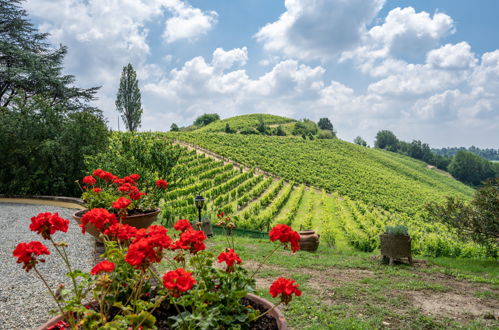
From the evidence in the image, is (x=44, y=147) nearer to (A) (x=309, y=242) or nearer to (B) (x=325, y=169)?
(A) (x=309, y=242)

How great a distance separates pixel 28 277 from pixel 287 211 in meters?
15.7

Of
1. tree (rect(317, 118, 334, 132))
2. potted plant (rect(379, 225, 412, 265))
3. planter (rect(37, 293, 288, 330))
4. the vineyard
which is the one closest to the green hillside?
tree (rect(317, 118, 334, 132))

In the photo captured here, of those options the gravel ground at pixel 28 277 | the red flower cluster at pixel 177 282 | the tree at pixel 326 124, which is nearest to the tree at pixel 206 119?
the tree at pixel 326 124

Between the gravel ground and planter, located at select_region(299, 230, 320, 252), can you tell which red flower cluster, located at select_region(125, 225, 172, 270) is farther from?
planter, located at select_region(299, 230, 320, 252)

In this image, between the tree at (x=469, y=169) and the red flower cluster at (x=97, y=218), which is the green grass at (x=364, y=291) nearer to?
the red flower cluster at (x=97, y=218)

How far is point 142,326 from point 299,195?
22.2 meters

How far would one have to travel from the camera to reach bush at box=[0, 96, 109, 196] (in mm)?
10898

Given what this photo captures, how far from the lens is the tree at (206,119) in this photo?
88062 mm

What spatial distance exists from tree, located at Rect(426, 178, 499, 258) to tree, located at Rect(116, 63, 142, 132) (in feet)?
120

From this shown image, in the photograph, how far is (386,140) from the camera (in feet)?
354

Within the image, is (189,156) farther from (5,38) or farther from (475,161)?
(475,161)

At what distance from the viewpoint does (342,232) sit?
51.7ft

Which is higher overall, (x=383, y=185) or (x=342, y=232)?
(x=383, y=185)

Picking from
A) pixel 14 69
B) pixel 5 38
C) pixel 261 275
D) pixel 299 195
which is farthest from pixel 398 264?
pixel 5 38
